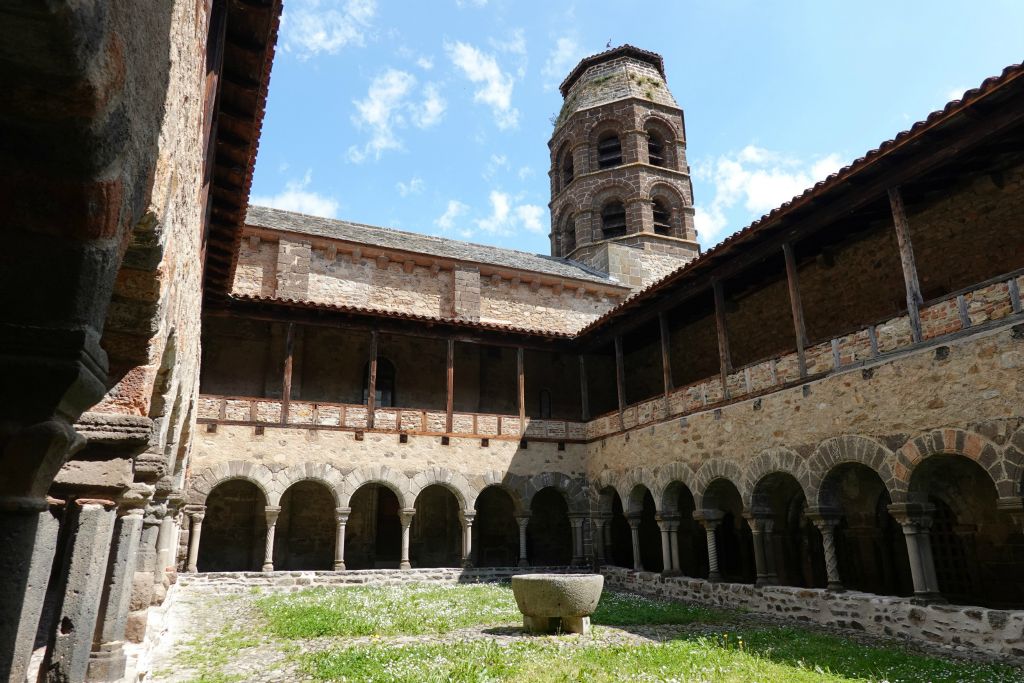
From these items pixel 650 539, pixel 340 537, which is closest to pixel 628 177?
pixel 650 539

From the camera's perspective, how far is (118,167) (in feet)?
6.76

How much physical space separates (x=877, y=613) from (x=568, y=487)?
9.21 meters

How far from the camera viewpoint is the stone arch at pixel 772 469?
11.1 m

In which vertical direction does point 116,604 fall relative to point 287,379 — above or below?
below

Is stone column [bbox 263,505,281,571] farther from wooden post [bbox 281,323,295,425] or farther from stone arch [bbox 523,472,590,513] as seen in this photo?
stone arch [bbox 523,472,590,513]

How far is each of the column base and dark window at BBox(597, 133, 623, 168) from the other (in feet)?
82.1

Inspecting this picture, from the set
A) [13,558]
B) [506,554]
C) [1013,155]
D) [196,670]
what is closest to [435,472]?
[506,554]

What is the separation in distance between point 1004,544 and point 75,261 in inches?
507

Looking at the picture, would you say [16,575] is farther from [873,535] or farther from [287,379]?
[287,379]

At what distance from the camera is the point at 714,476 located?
13141mm

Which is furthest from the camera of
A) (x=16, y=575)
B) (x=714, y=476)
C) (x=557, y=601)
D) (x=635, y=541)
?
(x=635, y=541)

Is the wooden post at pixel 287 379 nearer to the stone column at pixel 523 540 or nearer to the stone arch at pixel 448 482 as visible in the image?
the stone arch at pixel 448 482

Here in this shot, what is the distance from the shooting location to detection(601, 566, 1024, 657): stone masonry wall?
787 cm

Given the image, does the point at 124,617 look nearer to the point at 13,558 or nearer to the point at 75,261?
the point at 13,558
